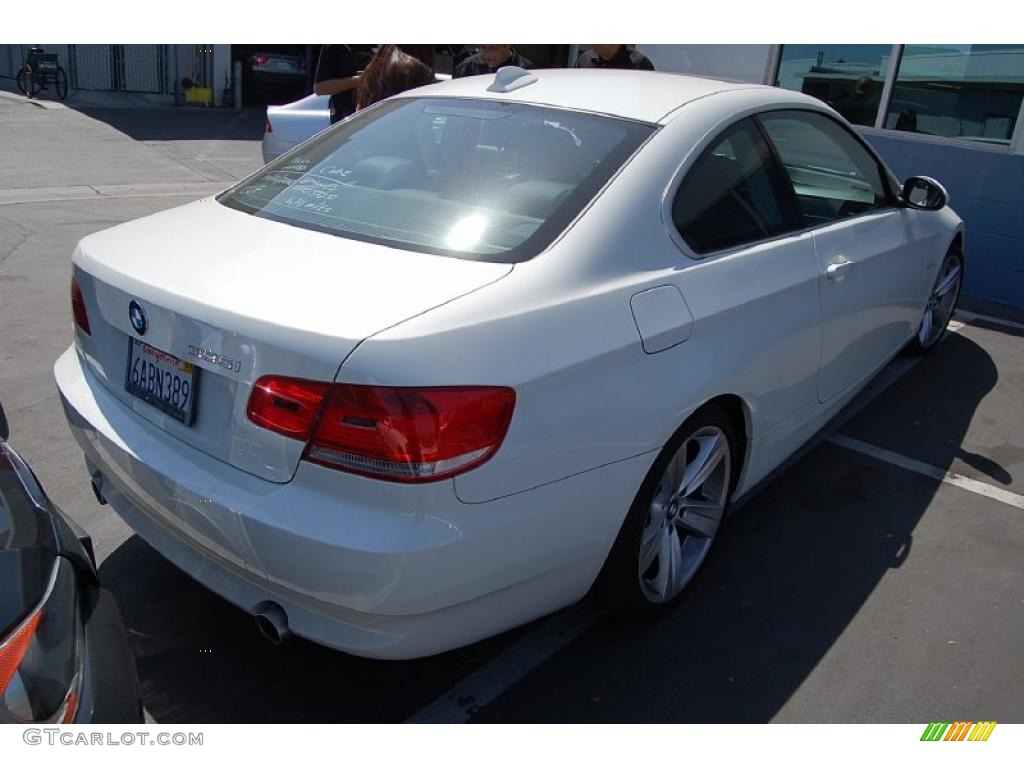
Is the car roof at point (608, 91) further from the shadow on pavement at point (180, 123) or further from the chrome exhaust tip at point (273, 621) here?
the shadow on pavement at point (180, 123)

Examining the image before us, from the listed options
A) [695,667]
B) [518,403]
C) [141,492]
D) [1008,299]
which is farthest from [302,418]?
[1008,299]

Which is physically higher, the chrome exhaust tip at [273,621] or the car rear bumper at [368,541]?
the car rear bumper at [368,541]

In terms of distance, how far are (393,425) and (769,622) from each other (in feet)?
5.49

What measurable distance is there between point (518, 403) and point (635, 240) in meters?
0.73

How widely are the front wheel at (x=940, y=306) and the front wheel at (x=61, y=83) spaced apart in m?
17.2

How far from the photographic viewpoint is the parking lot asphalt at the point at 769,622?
2639 mm

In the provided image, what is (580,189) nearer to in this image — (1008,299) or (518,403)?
(518,403)

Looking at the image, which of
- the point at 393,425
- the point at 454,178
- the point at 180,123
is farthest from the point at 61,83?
the point at 393,425

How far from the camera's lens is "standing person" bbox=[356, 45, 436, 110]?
4.80 meters

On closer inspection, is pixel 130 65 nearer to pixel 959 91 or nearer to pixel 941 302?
pixel 959 91

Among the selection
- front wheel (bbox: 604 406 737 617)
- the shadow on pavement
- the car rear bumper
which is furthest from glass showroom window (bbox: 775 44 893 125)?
the shadow on pavement

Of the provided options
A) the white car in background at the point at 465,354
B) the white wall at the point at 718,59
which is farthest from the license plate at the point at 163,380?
the white wall at the point at 718,59

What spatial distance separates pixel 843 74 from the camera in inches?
323

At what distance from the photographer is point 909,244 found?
4.29 metres
